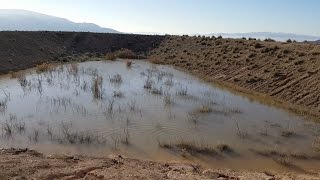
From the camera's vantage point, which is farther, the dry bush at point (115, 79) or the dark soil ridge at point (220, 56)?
the dry bush at point (115, 79)

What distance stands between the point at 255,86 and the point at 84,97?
36.5 ft

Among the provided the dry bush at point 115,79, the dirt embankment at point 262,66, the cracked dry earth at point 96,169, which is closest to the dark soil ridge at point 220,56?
the dirt embankment at point 262,66

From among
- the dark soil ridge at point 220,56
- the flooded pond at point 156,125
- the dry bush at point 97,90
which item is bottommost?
the flooded pond at point 156,125

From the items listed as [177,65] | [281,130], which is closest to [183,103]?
[281,130]

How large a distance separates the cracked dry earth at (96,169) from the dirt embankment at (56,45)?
2234 centimetres

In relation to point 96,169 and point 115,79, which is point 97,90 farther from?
point 96,169

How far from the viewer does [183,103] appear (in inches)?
902

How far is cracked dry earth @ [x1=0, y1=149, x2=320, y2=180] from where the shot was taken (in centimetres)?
1144

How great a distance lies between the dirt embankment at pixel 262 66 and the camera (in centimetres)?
2489

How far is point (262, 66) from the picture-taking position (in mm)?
32500

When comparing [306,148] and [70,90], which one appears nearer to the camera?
[306,148]

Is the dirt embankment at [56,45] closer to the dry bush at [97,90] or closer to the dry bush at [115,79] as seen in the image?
the dry bush at [115,79]

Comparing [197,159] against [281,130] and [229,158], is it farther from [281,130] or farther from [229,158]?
[281,130]

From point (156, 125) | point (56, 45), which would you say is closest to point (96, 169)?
point (156, 125)
